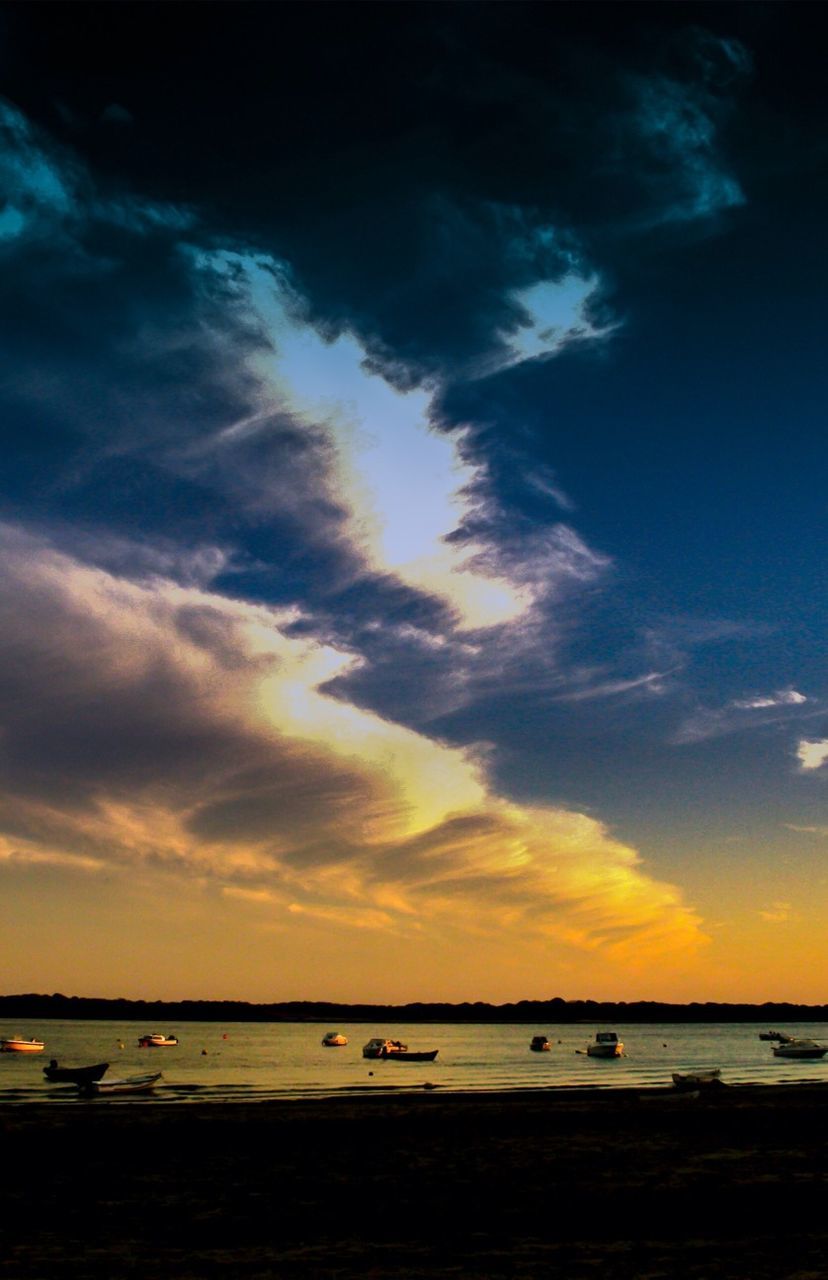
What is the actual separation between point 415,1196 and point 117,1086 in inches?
1649

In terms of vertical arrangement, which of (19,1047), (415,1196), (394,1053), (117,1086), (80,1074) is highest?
(415,1196)

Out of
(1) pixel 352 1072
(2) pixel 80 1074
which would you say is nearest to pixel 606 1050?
(1) pixel 352 1072

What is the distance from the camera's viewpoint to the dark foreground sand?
15586 millimetres

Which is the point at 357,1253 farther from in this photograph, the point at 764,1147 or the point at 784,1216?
the point at 764,1147

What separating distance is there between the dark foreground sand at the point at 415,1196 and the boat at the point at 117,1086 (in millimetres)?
16912

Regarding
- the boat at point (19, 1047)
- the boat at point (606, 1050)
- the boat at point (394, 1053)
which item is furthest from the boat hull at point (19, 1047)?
the boat at point (606, 1050)

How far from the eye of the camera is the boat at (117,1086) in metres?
54.8

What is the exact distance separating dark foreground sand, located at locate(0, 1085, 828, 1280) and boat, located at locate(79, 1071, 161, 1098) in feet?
55.5

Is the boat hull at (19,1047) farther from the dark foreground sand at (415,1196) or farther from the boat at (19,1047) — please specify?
the dark foreground sand at (415,1196)

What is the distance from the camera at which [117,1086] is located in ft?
186

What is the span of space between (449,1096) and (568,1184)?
34471mm

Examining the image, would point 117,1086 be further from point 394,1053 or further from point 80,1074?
point 394,1053

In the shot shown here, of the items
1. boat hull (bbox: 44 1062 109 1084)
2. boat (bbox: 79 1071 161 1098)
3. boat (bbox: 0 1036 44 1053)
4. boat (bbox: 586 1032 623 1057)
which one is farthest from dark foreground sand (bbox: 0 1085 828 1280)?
boat (bbox: 0 1036 44 1053)

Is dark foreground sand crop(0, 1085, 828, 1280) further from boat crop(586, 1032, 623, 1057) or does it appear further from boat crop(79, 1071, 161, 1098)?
boat crop(586, 1032, 623, 1057)
